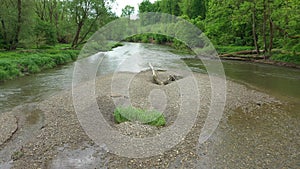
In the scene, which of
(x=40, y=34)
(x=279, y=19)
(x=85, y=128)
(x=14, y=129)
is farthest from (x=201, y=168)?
(x=40, y=34)

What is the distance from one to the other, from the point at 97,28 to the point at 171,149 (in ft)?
102

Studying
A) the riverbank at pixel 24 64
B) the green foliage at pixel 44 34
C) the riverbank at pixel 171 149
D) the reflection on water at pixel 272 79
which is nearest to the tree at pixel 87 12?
the green foliage at pixel 44 34

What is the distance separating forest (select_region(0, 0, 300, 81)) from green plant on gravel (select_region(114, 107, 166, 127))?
10930 mm

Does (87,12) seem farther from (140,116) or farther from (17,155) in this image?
(17,155)

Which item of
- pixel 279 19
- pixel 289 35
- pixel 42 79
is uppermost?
pixel 279 19

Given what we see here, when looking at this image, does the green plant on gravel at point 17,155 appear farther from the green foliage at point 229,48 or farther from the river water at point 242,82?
the green foliage at point 229,48

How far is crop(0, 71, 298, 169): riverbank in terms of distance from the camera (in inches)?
239

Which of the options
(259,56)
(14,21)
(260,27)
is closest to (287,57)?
(259,56)

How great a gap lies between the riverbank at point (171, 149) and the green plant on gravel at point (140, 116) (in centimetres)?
34

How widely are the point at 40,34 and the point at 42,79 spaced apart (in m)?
16.3

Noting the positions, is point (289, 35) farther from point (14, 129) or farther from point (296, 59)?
point (14, 129)

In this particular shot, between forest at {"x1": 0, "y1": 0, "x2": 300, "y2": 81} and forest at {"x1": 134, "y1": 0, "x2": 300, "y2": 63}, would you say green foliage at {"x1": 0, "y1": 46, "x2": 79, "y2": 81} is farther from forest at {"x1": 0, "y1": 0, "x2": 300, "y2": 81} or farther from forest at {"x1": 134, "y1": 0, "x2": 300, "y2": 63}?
forest at {"x1": 134, "y1": 0, "x2": 300, "y2": 63}

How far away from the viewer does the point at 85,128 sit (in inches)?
315

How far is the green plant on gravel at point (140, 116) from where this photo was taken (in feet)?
28.0
